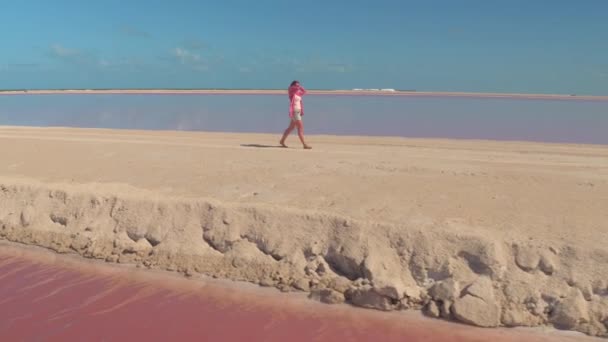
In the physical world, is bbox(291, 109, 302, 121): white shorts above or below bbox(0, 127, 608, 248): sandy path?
above

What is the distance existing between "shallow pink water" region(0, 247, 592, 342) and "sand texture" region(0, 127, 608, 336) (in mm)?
211

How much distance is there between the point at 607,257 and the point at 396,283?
1.86 metres

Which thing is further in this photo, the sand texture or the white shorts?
the white shorts

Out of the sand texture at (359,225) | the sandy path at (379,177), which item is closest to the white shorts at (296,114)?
the sandy path at (379,177)

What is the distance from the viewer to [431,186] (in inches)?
264

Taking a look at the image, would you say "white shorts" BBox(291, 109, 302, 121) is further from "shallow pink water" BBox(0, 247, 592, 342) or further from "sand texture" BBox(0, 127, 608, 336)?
"shallow pink water" BBox(0, 247, 592, 342)

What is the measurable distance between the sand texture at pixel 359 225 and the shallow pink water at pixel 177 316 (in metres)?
0.21

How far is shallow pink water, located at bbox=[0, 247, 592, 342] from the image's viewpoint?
448 cm

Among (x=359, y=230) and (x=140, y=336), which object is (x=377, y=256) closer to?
(x=359, y=230)

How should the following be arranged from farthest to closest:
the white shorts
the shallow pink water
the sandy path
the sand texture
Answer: the white shorts → the sandy path → the sand texture → the shallow pink water

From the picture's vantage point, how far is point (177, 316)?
191 inches

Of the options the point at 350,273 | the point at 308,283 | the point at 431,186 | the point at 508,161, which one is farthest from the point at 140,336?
the point at 508,161

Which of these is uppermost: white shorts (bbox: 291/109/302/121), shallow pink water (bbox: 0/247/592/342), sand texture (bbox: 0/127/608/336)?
white shorts (bbox: 291/109/302/121)

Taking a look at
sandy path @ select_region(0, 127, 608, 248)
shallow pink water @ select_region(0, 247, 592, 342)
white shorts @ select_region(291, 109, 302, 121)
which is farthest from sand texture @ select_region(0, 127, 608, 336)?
white shorts @ select_region(291, 109, 302, 121)
